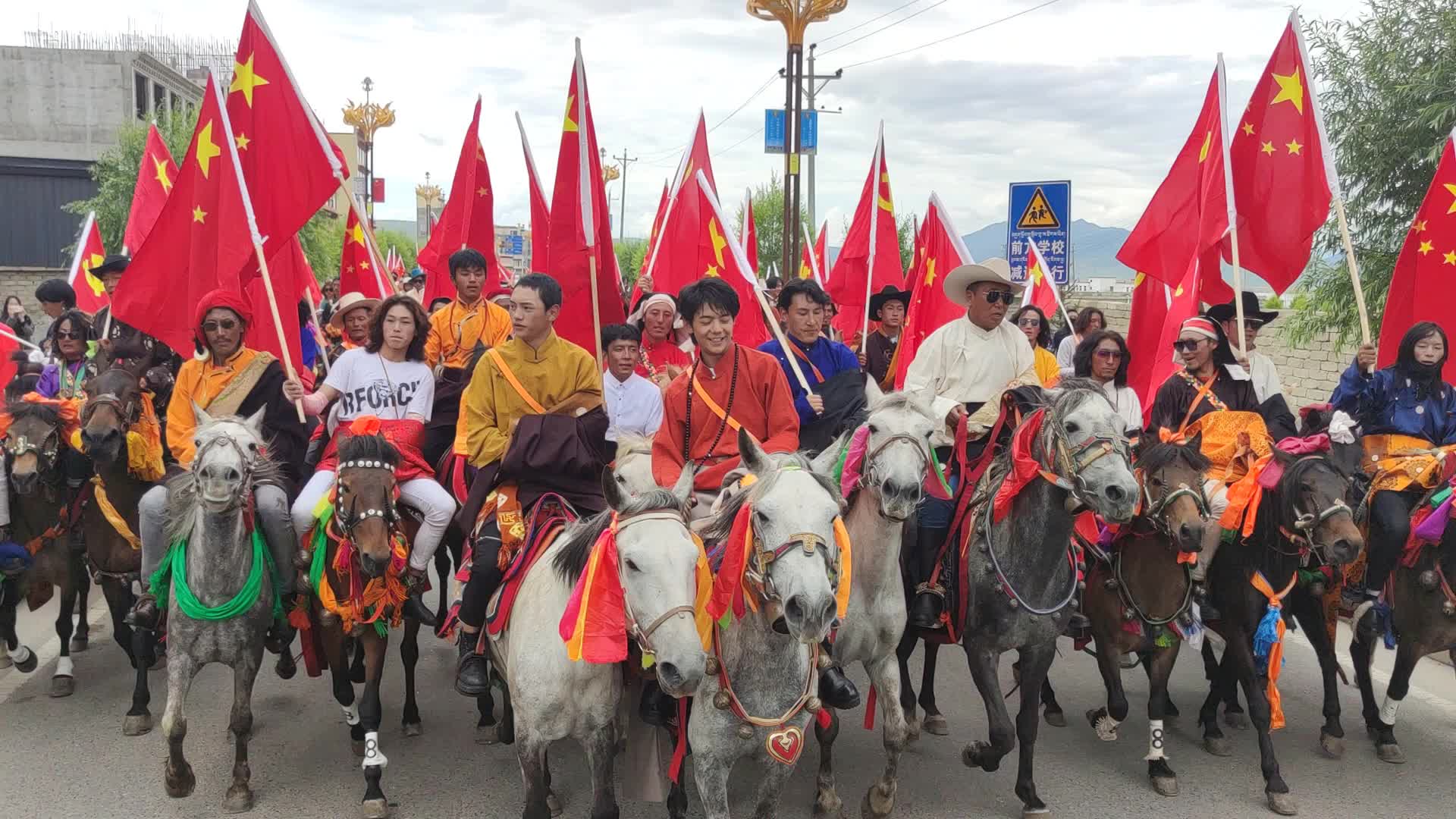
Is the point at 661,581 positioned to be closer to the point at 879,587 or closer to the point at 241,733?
the point at 879,587

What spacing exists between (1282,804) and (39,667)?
8338 millimetres

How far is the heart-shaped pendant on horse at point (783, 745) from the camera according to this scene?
4457mm

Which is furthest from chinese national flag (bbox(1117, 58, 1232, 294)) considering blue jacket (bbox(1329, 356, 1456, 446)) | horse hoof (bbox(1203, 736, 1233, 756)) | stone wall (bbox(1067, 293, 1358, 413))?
stone wall (bbox(1067, 293, 1358, 413))

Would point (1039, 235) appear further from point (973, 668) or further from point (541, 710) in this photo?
point (541, 710)

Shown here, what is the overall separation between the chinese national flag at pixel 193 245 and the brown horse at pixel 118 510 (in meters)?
0.45

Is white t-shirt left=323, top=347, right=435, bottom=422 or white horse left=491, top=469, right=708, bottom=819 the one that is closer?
white horse left=491, top=469, right=708, bottom=819

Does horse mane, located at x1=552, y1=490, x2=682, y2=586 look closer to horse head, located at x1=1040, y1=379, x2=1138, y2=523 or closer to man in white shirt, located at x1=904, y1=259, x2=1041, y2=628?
horse head, located at x1=1040, y1=379, x2=1138, y2=523

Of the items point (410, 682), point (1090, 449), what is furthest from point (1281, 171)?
point (410, 682)

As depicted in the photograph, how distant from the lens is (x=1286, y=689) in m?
7.93

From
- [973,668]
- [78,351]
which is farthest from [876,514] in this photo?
[78,351]

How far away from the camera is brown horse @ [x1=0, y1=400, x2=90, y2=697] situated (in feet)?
22.5

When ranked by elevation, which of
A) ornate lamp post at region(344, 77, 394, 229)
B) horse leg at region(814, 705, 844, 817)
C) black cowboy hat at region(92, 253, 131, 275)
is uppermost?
ornate lamp post at region(344, 77, 394, 229)

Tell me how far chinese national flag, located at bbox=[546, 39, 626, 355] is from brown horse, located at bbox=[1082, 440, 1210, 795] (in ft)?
11.3

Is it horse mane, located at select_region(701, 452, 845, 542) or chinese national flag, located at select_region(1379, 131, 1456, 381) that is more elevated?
chinese national flag, located at select_region(1379, 131, 1456, 381)
